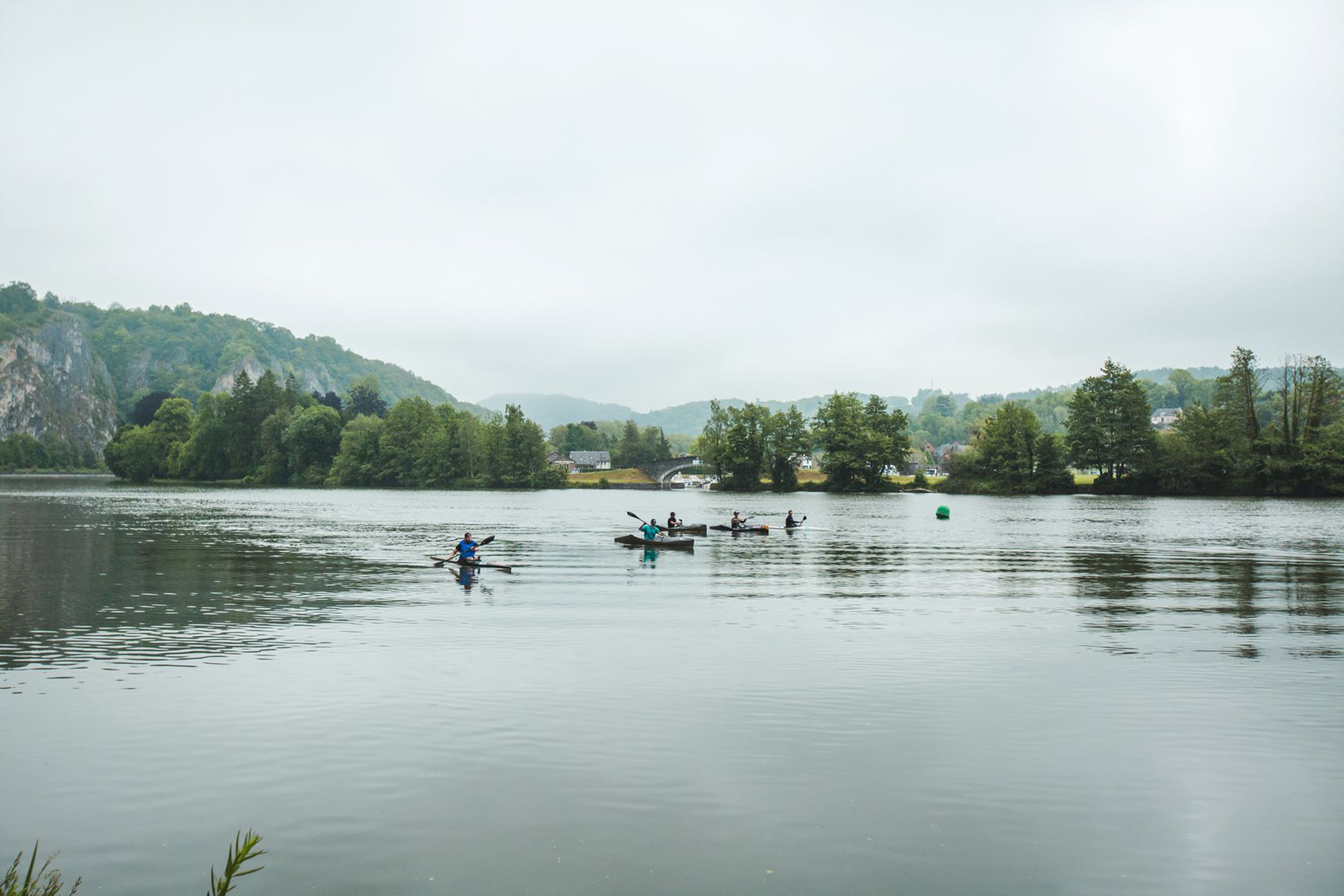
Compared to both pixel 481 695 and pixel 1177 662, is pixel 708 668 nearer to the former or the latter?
pixel 481 695

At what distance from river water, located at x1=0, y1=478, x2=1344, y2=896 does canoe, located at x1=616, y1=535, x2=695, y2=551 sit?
547 inches

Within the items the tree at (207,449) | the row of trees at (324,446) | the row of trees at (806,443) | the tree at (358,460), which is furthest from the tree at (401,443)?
the row of trees at (806,443)

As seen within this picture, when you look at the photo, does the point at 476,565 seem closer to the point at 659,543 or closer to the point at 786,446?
the point at 659,543

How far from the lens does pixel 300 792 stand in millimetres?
10977

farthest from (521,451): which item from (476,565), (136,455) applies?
(476,565)

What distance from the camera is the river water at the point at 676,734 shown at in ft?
30.4

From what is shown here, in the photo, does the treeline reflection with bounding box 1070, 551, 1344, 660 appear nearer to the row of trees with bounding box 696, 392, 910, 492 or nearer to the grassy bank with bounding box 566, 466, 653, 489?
the row of trees with bounding box 696, 392, 910, 492

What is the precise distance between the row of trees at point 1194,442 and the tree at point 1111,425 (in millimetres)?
125

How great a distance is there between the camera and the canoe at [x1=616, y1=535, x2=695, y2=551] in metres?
47.0

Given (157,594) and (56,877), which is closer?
(56,877)

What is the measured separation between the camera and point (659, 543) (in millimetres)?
46750

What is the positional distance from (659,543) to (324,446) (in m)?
142

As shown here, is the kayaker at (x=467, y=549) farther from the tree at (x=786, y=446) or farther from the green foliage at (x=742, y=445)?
the tree at (x=786, y=446)

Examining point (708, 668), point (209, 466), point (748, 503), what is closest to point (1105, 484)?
point (748, 503)
